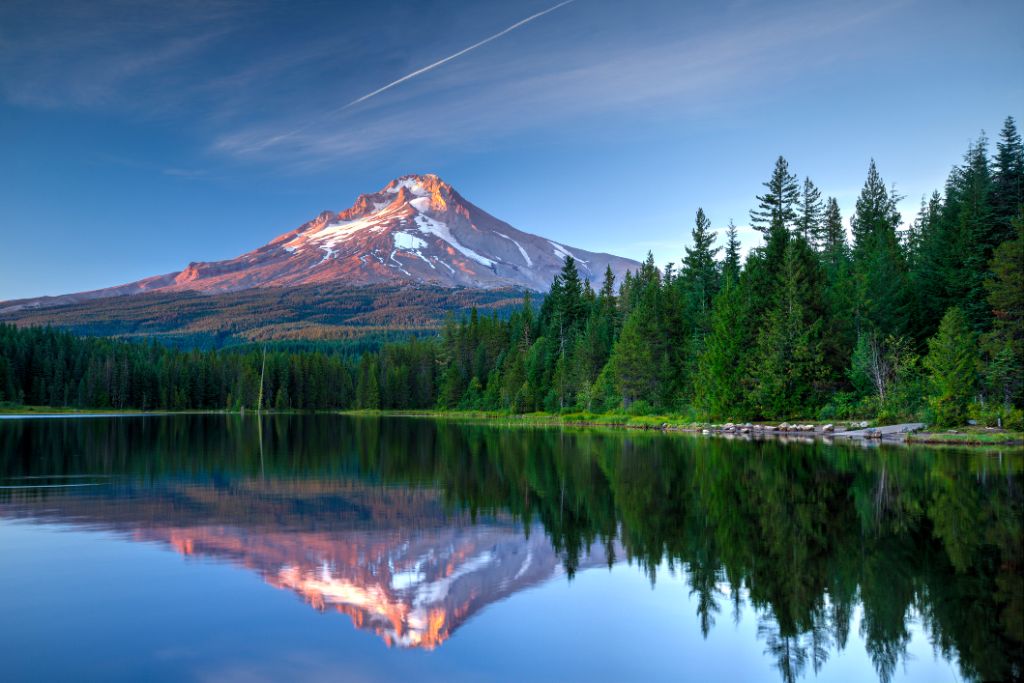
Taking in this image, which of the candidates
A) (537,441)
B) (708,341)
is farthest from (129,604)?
(708,341)

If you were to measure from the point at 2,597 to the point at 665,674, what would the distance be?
412 inches

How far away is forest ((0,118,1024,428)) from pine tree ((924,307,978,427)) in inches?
3.9

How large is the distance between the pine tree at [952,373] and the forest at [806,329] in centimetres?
10

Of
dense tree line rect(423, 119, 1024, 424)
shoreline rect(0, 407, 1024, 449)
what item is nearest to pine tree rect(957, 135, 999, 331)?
dense tree line rect(423, 119, 1024, 424)

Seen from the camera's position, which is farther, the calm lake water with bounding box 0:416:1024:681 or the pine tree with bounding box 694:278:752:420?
the pine tree with bounding box 694:278:752:420

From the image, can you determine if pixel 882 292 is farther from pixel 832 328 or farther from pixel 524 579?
pixel 524 579

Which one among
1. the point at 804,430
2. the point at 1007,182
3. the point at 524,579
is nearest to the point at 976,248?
the point at 1007,182

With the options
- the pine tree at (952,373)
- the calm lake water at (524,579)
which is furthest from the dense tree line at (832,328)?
the calm lake water at (524,579)

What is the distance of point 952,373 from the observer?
4056cm

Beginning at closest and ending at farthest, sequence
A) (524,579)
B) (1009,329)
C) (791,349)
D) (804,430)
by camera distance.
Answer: (524,579), (1009,329), (804,430), (791,349)

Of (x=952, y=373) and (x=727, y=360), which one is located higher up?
(x=727, y=360)

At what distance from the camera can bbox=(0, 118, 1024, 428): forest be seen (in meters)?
42.7

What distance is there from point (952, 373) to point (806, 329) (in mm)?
16458

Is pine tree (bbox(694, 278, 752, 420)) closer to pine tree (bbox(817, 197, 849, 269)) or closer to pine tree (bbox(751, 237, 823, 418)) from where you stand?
pine tree (bbox(751, 237, 823, 418))
